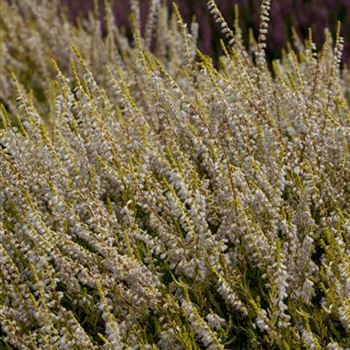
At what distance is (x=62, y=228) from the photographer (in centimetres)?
284

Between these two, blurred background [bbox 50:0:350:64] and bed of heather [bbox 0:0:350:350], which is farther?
blurred background [bbox 50:0:350:64]

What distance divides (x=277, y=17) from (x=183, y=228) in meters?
4.39

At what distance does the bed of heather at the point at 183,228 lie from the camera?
2.48 meters

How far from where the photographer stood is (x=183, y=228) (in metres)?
2.85

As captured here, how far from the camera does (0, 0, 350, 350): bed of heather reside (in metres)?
2.48

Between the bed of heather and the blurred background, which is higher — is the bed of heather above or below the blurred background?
below

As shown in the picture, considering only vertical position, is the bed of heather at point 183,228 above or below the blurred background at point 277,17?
below

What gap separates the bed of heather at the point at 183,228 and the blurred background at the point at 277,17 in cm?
331

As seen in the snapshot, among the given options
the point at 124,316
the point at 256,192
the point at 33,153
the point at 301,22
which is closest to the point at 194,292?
the point at 124,316

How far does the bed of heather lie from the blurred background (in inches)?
Result: 130

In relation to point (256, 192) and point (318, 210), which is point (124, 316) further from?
point (318, 210)

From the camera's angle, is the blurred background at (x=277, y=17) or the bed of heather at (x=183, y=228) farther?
the blurred background at (x=277, y=17)

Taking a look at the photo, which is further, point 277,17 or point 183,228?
Result: point 277,17

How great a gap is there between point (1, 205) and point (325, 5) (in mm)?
4592
